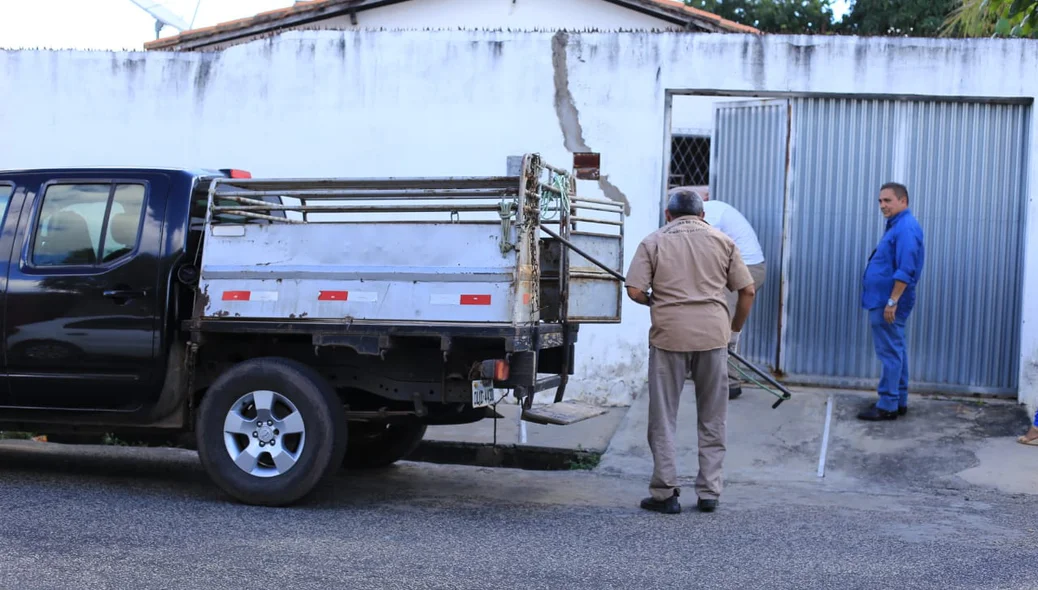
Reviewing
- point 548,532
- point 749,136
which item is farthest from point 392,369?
point 749,136

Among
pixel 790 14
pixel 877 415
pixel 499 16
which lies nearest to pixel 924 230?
pixel 877 415

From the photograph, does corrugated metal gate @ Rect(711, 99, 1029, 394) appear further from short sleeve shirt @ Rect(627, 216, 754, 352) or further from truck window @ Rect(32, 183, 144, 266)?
truck window @ Rect(32, 183, 144, 266)

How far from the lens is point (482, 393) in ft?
20.0

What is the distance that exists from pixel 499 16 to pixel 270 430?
10.7 metres

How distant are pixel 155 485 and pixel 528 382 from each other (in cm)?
245

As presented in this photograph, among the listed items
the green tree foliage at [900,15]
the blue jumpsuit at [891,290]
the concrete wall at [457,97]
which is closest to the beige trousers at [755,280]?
the concrete wall at [457,97]

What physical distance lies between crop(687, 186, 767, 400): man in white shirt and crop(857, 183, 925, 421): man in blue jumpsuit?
0.92 m

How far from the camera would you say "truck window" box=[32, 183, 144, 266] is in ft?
21.6

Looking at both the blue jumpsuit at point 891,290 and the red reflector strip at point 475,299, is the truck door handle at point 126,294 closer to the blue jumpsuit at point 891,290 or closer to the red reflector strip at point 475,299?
the red reflector strip at point 475,299

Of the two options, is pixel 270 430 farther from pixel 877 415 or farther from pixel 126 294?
pixel 877 415

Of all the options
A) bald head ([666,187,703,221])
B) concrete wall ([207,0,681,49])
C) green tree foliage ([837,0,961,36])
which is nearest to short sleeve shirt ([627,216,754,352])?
bald head ([666,187,703,221])

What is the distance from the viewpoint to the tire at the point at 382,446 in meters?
7.53

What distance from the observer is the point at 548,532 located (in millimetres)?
5812

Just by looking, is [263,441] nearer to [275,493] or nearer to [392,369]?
[275,493]
